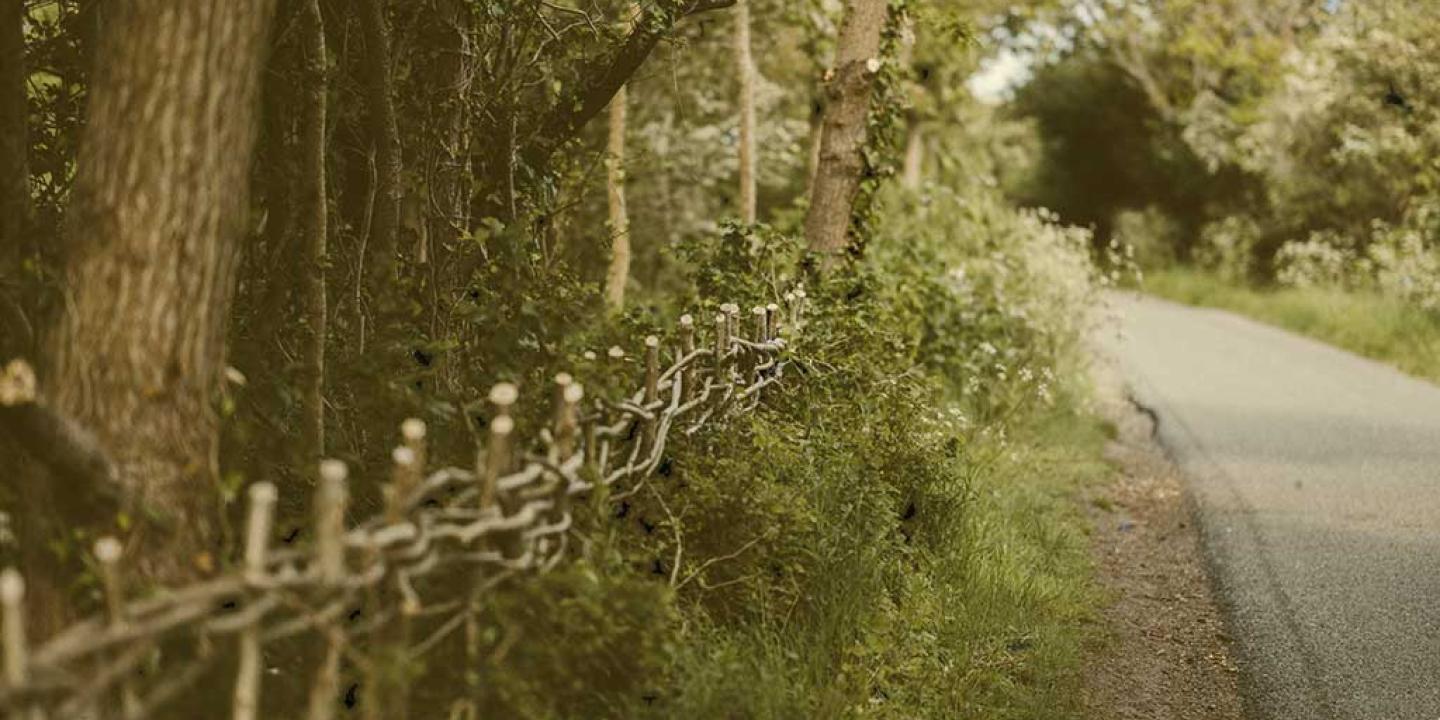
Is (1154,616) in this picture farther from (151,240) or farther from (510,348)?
(151,240)

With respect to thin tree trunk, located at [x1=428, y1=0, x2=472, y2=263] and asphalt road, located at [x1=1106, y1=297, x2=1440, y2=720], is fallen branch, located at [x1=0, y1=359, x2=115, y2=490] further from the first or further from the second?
asphalt road, located at [x1=1106, y1=297, x2=1440, y2=720]

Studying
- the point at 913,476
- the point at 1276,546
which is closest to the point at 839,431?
the point at 913,476

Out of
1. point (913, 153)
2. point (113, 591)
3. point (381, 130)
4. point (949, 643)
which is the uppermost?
point (381, 130)

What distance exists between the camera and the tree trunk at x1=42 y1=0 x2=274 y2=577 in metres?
3.64

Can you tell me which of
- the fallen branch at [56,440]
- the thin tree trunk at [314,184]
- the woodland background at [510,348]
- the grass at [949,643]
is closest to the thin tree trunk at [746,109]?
the woodland background at [510,348]

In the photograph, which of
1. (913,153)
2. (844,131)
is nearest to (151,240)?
(844,131)

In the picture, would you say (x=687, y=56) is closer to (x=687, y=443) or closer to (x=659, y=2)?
(x=659, y=2)

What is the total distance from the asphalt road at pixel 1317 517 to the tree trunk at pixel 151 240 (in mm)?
4392

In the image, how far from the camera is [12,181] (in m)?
4.87

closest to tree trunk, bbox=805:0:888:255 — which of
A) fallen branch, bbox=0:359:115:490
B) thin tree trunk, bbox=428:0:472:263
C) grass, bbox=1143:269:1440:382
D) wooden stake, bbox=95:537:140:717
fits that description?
thin tree trunk, bbox=428:0:472:263

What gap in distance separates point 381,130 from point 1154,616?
Result: 4604mm

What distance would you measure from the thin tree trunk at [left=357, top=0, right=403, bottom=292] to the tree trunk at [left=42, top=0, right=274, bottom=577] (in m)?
2.53

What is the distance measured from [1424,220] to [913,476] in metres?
17.2

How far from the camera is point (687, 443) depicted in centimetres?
582
